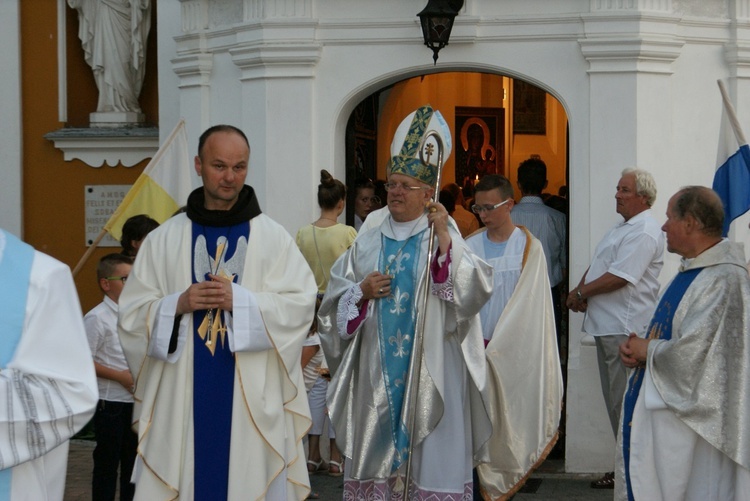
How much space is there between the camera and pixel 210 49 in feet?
32.2

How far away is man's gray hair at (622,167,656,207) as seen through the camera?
798 cm

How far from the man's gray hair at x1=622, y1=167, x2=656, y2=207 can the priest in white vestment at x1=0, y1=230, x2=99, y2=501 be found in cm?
511

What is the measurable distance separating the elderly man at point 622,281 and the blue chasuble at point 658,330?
2.21 meters

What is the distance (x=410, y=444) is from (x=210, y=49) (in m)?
4.68

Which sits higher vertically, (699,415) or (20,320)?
(20,320)

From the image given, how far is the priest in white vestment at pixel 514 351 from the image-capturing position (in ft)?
24.7

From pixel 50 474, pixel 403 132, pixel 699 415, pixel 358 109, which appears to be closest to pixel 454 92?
pixel 358 109

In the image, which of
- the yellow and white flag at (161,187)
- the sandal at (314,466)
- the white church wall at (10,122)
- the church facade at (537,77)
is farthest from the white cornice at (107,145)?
the sandal at (314,466)

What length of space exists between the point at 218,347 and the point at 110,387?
5.62 feet

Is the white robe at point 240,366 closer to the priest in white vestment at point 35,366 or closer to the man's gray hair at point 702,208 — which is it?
the priest in white vestment at point 35,366

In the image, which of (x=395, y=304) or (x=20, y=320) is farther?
(x=395, y=304)

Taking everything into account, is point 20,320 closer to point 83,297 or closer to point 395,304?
point 395,304

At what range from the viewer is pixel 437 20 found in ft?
28.8

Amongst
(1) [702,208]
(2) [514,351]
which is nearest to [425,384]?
(2) [514,351]
